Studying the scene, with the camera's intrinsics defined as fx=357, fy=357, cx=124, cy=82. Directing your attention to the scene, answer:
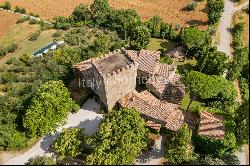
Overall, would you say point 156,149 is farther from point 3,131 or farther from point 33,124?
point 3,131

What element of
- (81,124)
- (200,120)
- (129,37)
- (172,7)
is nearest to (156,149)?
(200,120)

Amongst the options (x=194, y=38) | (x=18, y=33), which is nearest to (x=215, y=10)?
(x=194, y=38)

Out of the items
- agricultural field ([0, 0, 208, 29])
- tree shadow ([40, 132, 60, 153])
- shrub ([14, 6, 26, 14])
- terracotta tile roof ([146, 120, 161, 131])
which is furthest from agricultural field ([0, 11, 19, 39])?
terracotta tile roof ([146, 120, 161, 131])

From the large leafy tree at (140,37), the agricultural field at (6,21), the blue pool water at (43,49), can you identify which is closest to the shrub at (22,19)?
the agricultural field at (6,21)

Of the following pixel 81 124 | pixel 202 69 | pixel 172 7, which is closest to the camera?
pixel 81 124

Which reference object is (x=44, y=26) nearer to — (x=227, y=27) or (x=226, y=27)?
(x=226, y=27)

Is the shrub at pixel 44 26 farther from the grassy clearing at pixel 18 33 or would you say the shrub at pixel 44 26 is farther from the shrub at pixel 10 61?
the shrub at pixel 10 61
